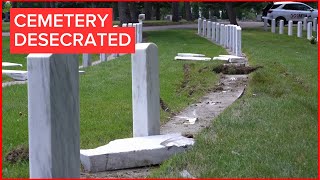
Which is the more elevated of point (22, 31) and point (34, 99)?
point (22, 31)

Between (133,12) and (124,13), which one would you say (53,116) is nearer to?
(124,13)

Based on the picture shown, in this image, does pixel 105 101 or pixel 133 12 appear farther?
pixel 133 12

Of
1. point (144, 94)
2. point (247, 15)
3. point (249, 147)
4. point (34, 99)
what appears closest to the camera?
point (34, 99)

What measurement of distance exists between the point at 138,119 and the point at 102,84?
5.07 m

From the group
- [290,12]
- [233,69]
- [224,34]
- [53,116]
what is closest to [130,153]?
[53,116]

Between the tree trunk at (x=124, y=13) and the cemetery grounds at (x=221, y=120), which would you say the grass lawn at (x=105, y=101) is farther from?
the tree trunk at (x=124, y=13)

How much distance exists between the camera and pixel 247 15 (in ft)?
243

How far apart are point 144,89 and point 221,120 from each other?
4.43ft

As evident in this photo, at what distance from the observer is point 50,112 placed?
15.3 feet

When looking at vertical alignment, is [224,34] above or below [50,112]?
below

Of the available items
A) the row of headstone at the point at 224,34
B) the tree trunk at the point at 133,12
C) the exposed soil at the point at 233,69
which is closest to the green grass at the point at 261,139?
the exposed soil at the point at 233,69

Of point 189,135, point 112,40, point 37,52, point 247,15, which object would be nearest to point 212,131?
point 189,135

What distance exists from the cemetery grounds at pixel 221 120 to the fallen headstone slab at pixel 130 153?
203mm

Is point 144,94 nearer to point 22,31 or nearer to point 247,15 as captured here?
point 22,31
